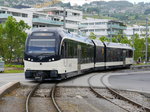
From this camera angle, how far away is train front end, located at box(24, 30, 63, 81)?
→ 20.8 metres

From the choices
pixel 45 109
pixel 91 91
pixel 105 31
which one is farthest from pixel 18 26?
pixel 105 31

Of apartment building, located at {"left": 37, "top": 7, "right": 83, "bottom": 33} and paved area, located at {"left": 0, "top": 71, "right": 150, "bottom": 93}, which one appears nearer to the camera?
paved area, located at {"left": 0, "top": 71, "right": 150, "bottom": 93}

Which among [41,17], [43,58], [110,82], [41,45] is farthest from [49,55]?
[41,17]

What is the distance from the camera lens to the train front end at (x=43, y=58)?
20.8 m

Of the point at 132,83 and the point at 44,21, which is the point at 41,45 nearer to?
the point at 132,83

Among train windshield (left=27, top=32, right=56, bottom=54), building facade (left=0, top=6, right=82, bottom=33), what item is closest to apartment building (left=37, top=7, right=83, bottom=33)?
building facade (left=0, top=6, right=82, bottom=33)

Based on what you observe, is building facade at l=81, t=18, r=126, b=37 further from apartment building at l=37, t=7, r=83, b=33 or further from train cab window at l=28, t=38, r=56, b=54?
train cab window at l=28, t=38, r=56, b=54

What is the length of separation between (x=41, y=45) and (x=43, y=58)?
827 millimetres

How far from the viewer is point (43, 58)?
20.8 metres

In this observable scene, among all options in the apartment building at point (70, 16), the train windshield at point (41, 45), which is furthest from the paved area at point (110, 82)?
A: the apartment building at point (70, 16)

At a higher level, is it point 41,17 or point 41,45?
point 41,17

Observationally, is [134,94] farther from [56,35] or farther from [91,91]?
[56,35]

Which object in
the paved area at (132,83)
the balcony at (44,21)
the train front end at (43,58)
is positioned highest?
the balcony at (44,21)

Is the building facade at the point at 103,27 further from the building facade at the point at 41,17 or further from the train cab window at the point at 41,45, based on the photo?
the train cab window at the point at 41,45
